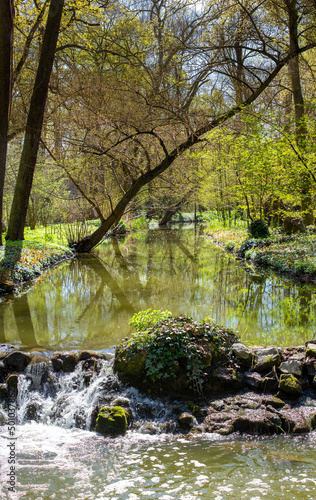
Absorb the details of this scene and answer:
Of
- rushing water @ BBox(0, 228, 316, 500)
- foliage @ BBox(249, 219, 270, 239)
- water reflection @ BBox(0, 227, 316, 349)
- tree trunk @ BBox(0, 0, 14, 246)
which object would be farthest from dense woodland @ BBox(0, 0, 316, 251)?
Result: rushing water @ BBox(0, 228, 316, 500)

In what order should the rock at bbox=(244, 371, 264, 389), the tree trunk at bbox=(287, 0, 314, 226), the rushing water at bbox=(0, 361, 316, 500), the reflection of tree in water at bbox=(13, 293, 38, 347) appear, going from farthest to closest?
the tree trunk at bbox=(287, 0, 314, 226) → the reflection of tree in water at bbox=(13, 293, 38, 347) → the rock at bbox=(244, 371, 264, 389) → the rushing water at bbox=(0, 361, 316, 500)

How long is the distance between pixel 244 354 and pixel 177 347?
93 centimetres

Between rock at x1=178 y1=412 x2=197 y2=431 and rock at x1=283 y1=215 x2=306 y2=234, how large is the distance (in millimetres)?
12866

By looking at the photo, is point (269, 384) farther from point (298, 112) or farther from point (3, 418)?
point (298, 112)

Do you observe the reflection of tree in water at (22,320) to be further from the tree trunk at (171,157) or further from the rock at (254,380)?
the tree trunk at (171,157)

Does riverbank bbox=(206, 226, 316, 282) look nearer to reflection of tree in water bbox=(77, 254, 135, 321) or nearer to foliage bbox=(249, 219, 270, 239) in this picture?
foliage bbox=(249, 219, 270, 239)

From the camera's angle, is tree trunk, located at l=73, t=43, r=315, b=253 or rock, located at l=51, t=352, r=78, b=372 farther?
tree trunk, located at l=73, t=43, r=315, b=253

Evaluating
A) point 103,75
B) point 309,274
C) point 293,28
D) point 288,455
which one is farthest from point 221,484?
point 293,28

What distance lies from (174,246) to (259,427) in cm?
1658

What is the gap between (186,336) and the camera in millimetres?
4898

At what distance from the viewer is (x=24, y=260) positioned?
37.5 ft

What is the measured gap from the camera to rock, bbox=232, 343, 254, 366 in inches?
196

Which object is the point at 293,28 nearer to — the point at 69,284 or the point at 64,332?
the point at 69,284

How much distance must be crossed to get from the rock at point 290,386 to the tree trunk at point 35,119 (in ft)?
32.9
